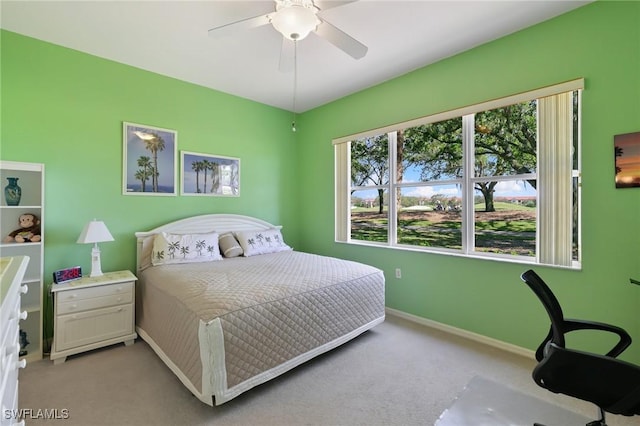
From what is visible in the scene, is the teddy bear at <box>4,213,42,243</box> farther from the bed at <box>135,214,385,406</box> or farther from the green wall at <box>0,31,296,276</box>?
the bed at <box>135,214,385,406</box>

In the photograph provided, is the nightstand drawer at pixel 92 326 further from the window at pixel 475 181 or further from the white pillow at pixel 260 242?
the window at pixel 475 181

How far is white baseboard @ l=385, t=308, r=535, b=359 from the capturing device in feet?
8.26

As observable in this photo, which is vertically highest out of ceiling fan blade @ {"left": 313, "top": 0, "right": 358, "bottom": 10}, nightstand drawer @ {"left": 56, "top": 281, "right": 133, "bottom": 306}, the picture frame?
ceiling fan blade @ {"left": 313, "top": 0, "right": 358, "bottom": 10}

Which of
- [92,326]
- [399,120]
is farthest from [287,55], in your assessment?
[92,326]

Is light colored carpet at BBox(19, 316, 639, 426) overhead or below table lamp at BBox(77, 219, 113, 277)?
below

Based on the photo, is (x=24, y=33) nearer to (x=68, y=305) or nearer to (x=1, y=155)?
(x=1, y=155)

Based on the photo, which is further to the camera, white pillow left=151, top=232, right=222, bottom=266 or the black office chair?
white pillow left=151, top=232, right=222, bottom=266

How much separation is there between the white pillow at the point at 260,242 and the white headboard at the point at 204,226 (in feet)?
0.63

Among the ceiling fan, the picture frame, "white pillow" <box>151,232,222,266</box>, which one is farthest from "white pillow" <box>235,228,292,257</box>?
the picture frame

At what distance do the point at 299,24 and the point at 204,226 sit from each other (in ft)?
8.51

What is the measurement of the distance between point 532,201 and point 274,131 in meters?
3.40

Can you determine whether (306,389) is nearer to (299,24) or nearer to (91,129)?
(299,24)

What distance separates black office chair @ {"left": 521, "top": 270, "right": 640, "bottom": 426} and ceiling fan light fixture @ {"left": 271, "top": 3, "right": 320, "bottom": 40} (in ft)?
6.26

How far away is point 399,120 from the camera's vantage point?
11.1 ft
